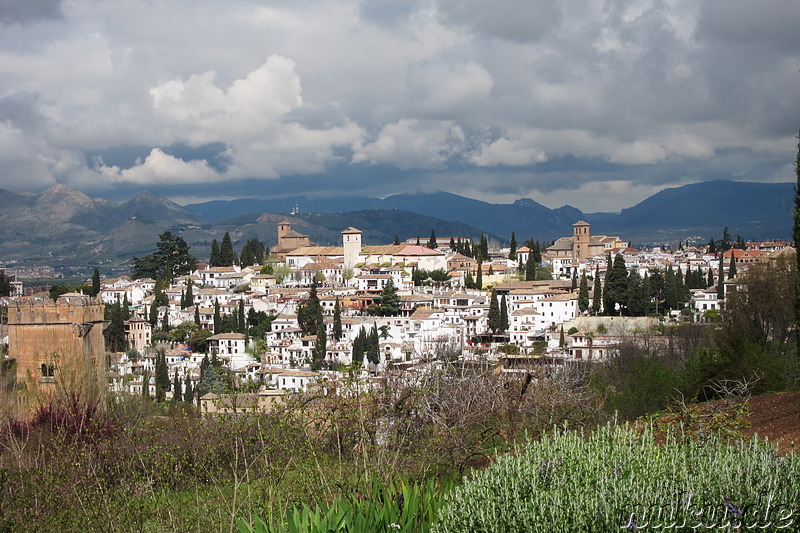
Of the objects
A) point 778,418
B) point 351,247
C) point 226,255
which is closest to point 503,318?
point 351,247

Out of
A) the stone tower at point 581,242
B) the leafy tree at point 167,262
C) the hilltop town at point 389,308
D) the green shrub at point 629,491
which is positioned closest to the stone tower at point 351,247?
the hilltop town at point 389,308

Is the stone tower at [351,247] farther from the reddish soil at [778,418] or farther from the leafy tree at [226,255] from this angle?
the reddish soil at [778,418]

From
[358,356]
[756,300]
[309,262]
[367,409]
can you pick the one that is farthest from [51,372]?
[309,262]

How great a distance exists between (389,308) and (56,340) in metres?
38.7

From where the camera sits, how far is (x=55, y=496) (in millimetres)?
5977

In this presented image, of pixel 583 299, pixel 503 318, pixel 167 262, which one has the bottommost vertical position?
pixel 503 318

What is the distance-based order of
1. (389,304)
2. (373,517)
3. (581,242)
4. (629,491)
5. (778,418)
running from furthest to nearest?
(581,242) → (389,304) → (778,418) → (373,517) → (629,491)

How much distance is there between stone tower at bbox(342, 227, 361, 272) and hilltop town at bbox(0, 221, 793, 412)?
12cm

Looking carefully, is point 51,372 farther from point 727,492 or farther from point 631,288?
point 631,288

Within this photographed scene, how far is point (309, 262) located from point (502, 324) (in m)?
26.8

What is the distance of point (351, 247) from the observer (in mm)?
68438

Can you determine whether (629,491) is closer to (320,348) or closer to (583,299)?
(320,348)

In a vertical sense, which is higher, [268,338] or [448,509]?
[448,509]

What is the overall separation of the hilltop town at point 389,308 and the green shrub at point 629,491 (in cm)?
2642
